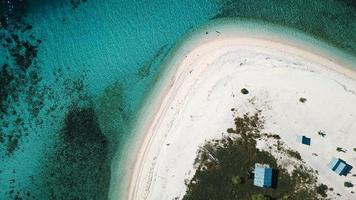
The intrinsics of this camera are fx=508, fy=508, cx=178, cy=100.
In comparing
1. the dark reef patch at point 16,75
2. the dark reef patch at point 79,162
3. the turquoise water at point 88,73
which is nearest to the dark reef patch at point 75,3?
the turquoise water at point 88,73

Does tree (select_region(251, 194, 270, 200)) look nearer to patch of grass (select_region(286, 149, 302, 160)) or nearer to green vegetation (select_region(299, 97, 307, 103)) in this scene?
patch of grass (select_region(286, 149, 302, 160))

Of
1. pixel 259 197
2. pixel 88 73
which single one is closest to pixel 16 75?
pixel 88 73

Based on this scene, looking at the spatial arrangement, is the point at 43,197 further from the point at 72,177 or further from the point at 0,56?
the point at 0,56

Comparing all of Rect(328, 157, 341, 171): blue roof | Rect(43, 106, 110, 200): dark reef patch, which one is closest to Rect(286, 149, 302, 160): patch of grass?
Rect(328, 157, 341, 171): blue roof

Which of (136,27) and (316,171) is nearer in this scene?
(316,171)

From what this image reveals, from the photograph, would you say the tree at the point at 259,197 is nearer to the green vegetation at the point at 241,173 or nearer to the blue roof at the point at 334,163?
the green vegetation at the point at 241,173

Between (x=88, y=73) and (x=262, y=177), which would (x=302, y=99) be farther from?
(x=88, y=73)

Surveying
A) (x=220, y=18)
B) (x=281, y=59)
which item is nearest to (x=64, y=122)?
(x=220, y=18)
